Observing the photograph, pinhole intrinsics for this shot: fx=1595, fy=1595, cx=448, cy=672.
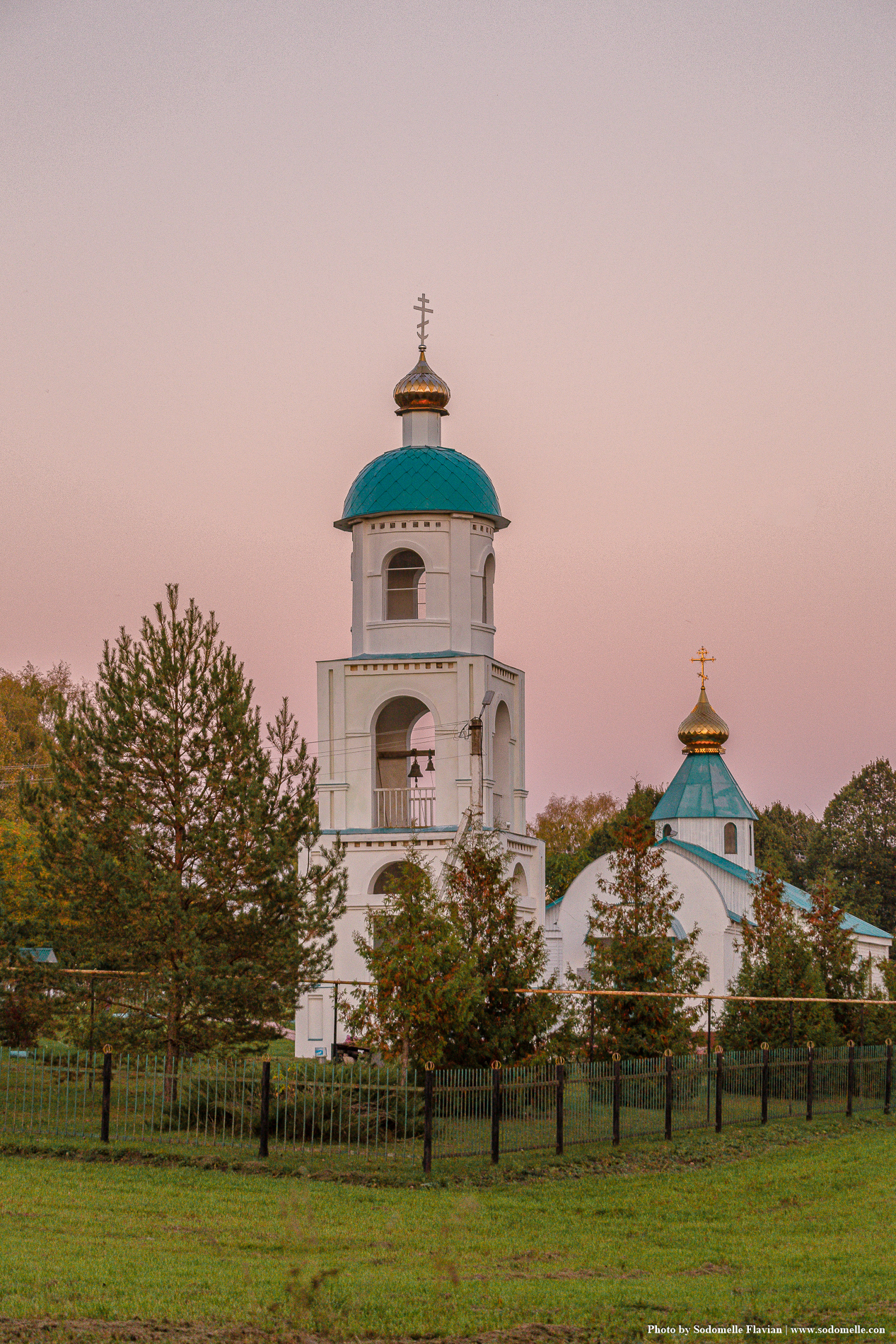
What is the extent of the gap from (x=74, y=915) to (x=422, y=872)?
461 cm

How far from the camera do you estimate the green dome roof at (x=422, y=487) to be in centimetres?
3070

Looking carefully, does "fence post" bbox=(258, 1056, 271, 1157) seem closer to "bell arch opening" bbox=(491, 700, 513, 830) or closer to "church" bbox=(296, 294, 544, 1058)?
"church" bbox=(296, 294, 544, 1058)

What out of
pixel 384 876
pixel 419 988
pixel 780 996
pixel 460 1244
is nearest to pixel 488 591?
pixel 384 876

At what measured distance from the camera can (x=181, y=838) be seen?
68.4 feet

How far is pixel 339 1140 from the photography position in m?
17.0

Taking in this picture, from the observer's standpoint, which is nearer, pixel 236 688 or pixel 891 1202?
pixel 891 1202

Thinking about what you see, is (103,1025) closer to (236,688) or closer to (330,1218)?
(236,688)

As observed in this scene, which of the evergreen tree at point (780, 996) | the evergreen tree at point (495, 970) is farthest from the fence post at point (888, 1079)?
the evergreen tree at point (495, 970)

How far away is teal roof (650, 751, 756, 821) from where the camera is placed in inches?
1999

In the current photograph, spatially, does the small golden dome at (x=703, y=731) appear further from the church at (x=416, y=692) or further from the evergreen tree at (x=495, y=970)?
the evergreen tree at (x=495, y=970)

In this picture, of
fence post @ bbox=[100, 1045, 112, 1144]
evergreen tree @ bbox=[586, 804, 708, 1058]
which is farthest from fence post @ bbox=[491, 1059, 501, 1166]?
evergreen tree @ bbox=[586, 804, 708, 1058]

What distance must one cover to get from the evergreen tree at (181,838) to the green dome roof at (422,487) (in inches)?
399

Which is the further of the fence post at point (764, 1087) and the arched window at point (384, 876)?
the arched window at point (384, 876)

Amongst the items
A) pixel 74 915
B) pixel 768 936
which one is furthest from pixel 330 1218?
pixel 768 936
